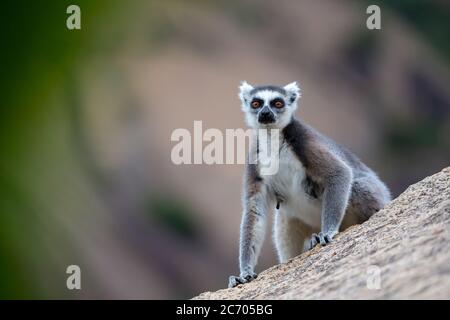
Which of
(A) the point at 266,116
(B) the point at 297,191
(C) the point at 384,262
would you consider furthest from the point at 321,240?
(C) the point at 384,262

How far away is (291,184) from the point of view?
5922 mm

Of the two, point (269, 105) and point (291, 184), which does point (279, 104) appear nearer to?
point (269, 105)

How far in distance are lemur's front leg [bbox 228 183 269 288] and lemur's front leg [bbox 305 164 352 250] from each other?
1.27 ft

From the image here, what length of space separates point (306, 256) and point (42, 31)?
935 centimetres

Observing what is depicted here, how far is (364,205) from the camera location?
20.1 ft

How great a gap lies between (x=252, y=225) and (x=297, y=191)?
414 millimetres

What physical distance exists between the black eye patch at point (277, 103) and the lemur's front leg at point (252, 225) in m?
0.69

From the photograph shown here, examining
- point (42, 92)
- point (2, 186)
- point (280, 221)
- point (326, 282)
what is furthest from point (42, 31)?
point (326, 282)

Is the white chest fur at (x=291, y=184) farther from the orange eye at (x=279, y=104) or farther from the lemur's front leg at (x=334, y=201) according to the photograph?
the orange eye at (x=279, y=104)

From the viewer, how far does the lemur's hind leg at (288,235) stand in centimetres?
625

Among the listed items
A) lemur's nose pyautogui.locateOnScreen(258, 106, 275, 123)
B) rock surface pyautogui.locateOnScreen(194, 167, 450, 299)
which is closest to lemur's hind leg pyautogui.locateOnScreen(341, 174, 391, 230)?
rock surface pyautogui.locateOnScreen(194, 167, 450, 299)

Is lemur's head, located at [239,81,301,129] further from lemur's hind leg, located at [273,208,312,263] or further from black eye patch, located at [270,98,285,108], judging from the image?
lemur's hind leg, located at [273,208,312,263]

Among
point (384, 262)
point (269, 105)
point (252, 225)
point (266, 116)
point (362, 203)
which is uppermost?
point (269, 105)

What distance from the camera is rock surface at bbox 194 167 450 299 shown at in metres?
3.45
